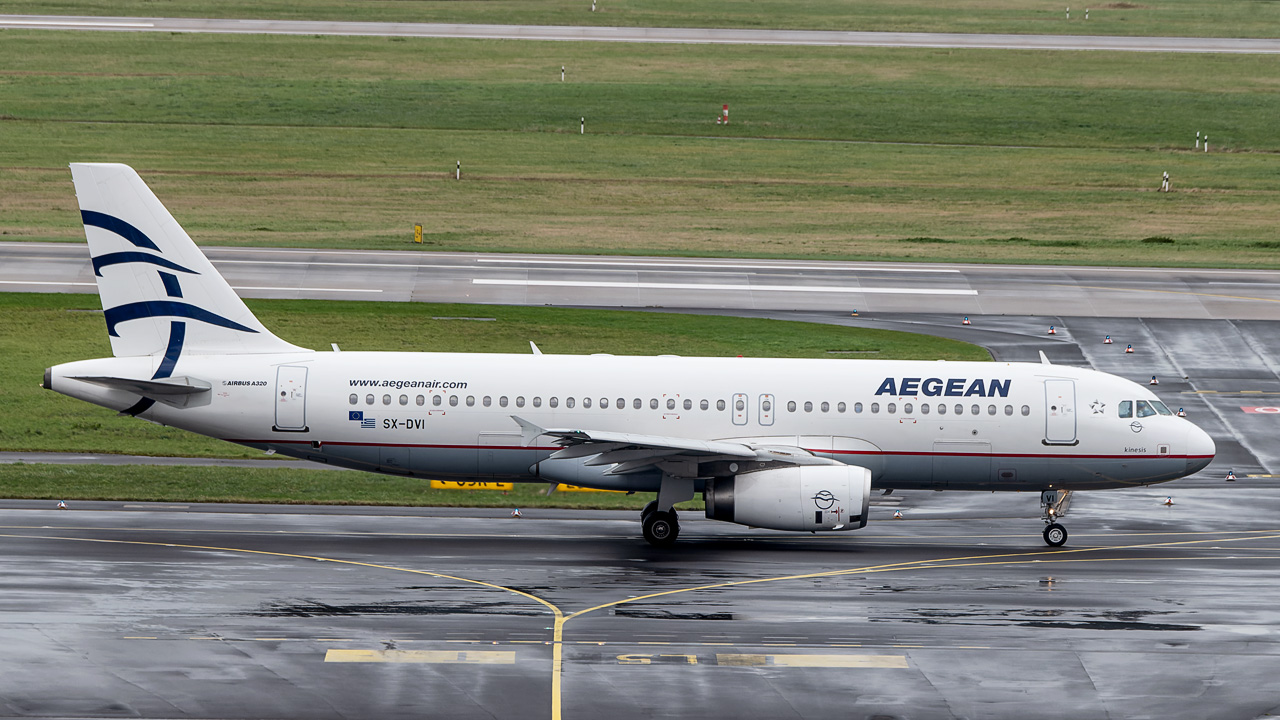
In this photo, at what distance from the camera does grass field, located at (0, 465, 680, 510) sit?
1486 inches

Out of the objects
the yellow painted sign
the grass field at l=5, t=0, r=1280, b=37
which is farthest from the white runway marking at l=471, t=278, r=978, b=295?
the grass field at l=5, t=0, r=1280, b=37

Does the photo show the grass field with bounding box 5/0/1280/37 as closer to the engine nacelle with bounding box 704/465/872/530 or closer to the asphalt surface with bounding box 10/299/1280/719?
the asphalt surface with bounding box 10/299/1280/719

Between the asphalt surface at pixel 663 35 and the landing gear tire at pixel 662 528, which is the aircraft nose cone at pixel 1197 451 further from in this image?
the asphalt surface at pixel 663 35

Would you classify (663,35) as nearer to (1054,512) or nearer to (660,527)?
(1054,512)

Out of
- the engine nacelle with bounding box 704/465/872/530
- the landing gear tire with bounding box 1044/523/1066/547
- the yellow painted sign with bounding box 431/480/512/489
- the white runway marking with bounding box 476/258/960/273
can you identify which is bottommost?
the landing gear tire with bounding box 1044/523/1066/547

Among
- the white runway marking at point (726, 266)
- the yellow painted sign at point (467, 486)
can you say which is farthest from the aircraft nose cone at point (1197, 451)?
the white runway marking at point (726, 266)

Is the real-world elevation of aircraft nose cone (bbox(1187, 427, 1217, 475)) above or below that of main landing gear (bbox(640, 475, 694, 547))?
above

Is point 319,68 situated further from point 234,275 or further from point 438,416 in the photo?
point 438,416

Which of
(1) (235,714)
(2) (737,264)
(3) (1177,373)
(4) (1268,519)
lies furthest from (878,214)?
(1) (235,714)

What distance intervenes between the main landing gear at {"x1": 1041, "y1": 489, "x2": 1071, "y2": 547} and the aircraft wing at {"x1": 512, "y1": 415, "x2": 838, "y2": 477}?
558cm

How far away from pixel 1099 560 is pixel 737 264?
3625 centimetres

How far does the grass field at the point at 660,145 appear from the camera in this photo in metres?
74.6

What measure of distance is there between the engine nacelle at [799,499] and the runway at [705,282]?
26.4m

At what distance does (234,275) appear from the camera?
62.1 m
